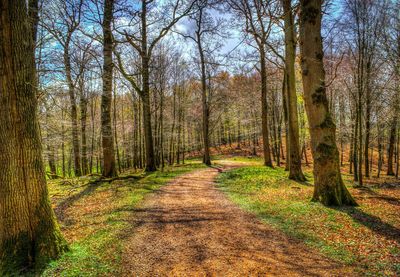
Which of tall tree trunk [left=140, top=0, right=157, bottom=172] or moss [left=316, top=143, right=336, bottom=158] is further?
tall tree trunk [left=140, top=0, right=157, bottom=172]

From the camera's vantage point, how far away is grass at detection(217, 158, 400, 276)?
13.6 feet

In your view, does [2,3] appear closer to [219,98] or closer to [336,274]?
[336,274]

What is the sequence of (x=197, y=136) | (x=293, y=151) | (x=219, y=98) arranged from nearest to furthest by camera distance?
(x=293, y=151) → (x=219, y=98) → (x=197, y=136)

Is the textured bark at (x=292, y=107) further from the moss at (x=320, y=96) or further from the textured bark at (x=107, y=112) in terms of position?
the textured bark at (x=107, y=112)

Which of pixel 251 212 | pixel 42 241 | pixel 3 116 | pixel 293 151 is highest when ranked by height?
pixel 3 116

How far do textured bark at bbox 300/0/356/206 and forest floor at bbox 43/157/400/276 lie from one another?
59 centimetres

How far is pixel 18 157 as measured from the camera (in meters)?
4.12

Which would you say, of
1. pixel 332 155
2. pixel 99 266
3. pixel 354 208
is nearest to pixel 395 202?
pixel 354 208

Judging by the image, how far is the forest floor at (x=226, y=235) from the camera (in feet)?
13.4

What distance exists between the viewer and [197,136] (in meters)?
45.3

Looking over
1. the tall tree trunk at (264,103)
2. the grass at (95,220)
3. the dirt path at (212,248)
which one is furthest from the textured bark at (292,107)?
the grass at (95,220)

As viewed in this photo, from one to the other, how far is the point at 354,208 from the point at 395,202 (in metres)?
2.02

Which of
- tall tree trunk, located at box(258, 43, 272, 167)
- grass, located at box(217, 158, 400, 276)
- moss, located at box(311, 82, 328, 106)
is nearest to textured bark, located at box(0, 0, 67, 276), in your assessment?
grass, located at box(217, 158, 400, 276)

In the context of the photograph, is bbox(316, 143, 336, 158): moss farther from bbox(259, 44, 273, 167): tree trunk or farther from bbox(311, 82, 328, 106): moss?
bbox(259, 44, 273, 167): tree trunk
